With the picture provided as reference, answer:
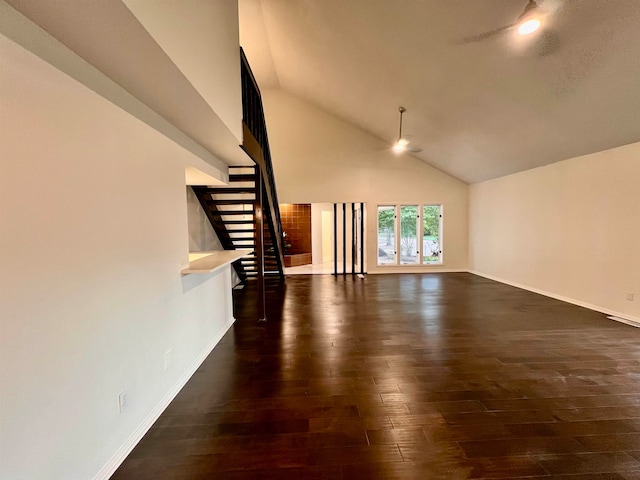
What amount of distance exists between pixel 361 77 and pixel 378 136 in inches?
104

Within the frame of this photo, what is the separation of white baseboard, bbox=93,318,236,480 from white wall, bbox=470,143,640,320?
18.8 feet

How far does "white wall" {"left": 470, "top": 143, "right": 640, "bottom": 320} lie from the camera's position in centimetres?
403

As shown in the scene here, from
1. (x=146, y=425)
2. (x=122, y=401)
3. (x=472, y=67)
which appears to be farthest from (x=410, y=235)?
(x=122, y=401)

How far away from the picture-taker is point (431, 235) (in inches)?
325

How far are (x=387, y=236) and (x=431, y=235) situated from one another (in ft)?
4.24

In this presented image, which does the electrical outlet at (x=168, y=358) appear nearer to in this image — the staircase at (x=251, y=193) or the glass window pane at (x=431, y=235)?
the staircase at (x=251, y=193)

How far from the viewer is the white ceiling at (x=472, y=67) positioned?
9.27 feet

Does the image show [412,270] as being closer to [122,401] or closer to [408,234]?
[408,234]

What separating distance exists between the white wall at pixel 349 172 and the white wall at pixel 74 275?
5.71 m

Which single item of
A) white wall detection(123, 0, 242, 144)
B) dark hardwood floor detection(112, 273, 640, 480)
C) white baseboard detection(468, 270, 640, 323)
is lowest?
dark hardwood floor detection(112, 273, 640, 480)

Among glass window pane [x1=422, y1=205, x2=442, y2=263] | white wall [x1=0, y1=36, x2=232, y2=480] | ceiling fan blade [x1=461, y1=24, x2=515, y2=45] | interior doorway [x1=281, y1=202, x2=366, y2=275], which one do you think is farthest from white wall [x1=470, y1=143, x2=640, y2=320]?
white wall [x1=0, y1=36, x2=232, y2=480]

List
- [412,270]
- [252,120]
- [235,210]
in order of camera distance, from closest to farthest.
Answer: [252,120]
[235,210]
[412,270]

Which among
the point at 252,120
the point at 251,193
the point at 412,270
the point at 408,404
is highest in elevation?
the point at 252,120

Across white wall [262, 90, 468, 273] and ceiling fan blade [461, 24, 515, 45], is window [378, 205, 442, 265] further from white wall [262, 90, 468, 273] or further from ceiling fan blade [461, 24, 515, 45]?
ceiling fan blade [461, 24, 515, 45]
